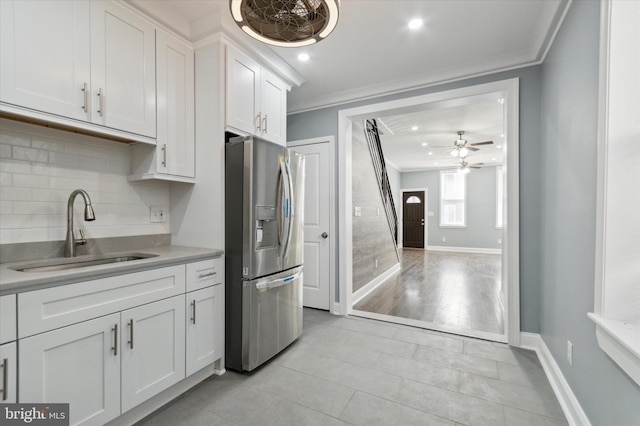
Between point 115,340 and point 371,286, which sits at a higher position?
point 115,340

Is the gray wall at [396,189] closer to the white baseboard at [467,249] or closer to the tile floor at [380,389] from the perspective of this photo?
the white baseboard at [467,249]

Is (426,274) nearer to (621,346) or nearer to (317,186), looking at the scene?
(317,186)

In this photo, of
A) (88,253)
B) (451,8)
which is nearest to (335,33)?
(451,8)

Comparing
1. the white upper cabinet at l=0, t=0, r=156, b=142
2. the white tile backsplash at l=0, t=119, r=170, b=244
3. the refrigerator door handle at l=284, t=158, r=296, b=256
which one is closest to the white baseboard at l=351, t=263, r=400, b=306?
the refrigerator door handle at l=284, t=158, r=296, b=256

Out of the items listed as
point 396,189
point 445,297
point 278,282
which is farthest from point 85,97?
point 396,189

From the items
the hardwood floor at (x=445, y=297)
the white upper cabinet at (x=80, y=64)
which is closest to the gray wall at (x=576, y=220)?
the hardwood floor at (x=445, y=297)

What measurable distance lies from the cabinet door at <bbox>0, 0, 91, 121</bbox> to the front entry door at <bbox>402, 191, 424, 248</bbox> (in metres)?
9.68

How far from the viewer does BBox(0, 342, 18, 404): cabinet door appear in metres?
1.10

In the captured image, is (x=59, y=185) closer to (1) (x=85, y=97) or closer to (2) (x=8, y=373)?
(1) (x=85, y=97)

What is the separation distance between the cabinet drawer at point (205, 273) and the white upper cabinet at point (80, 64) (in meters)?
1.00

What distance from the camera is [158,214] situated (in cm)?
234

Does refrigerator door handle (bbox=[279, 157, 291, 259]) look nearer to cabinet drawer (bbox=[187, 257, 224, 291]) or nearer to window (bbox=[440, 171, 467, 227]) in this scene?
cabinet drawer (bbox=[187, 257, 224, 291])

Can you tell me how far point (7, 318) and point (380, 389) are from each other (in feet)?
6.67

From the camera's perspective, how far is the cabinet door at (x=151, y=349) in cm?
151
